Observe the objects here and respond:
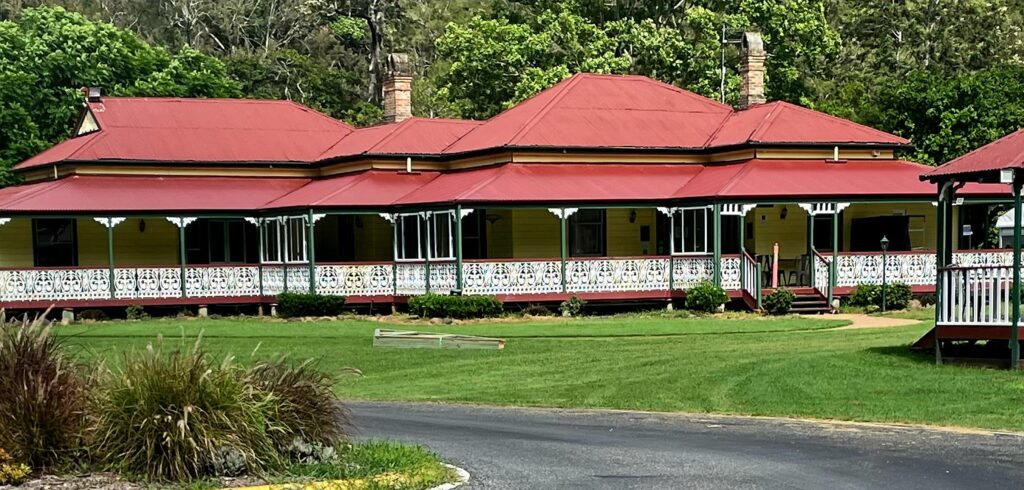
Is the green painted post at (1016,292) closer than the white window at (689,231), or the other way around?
the green painted post at (1016,292)

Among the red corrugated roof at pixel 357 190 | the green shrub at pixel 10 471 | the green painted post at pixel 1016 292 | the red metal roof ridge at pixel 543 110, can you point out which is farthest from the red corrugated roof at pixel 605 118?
the green shrub at pixel 10 471

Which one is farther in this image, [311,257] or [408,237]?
[408,237]

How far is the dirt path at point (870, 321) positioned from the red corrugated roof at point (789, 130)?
6.70 metres

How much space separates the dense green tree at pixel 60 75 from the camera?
51.9m

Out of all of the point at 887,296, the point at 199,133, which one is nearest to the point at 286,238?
the point at 199,133

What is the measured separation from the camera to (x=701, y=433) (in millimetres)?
15414

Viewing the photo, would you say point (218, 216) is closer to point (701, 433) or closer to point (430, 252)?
point (430, 252)

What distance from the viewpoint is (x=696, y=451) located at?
13797 millimetres

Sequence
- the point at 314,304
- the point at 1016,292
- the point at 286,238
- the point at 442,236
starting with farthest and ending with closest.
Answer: the point at 286,238
the point at 442,236
the point at 314,304
the point at 1016,292

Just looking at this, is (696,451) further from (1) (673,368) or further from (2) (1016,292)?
(1) (673,368)

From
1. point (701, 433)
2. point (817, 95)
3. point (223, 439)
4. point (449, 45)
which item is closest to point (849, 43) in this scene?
point (817, 95)

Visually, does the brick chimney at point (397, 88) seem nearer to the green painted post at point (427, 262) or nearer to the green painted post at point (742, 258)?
the green painted post at point (427, 262)

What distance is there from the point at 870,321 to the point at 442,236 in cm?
1217

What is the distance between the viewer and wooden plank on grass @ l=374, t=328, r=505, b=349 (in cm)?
2659
